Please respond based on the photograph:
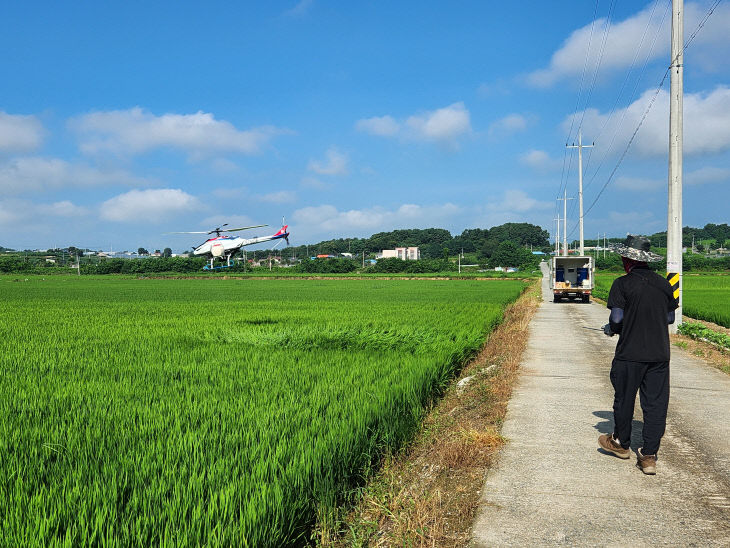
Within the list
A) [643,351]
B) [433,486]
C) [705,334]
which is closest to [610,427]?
[643,351]

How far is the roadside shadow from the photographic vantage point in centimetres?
529

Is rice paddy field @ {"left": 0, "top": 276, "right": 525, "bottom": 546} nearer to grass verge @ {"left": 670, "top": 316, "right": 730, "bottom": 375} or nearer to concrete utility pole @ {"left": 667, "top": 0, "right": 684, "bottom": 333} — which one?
grass verge @ {"left": 670, "top": 316, "right": 730, "bottom": 375}

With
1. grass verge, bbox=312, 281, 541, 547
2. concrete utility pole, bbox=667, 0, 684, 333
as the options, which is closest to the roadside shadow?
grass verge, bbox=312, 281, 541, 547

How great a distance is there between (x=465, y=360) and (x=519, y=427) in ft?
15.5

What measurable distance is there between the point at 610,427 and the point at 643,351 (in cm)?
170

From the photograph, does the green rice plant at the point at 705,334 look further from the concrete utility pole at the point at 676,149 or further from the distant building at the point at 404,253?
the distant building at the point at 404,253

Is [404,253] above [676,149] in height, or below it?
below

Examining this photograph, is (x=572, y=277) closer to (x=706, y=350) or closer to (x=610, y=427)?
(x=706, y=350)

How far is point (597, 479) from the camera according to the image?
4.25 meters

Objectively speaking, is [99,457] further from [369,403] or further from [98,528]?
[369,403]

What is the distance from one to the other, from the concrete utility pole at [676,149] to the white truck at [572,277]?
1600 centimetres

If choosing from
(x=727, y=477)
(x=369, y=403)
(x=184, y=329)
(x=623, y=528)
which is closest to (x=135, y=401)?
(x=369, y=403)

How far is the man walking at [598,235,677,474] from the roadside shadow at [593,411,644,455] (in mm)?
603

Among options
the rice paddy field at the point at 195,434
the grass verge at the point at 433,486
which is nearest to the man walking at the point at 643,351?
the grass verge at the point at 433,486
